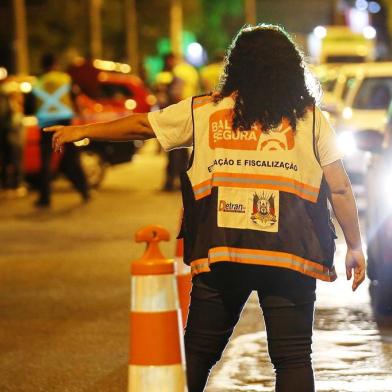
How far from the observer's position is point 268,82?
215 inches

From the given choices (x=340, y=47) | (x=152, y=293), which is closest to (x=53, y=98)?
(x=152, y=293)

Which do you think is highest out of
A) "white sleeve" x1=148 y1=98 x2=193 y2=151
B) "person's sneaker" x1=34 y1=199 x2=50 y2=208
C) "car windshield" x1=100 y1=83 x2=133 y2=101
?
"white sleeve" x1=148 y1=98 x2=193 y2=151

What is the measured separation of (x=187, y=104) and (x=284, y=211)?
0.56m

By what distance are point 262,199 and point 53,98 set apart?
45.6 ft

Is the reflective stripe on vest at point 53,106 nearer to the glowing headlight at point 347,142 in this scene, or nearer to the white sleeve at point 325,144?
the glowing headlight at point 347,142

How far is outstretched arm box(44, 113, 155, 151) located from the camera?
5.57 metres

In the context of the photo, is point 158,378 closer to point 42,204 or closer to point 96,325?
point 96,325

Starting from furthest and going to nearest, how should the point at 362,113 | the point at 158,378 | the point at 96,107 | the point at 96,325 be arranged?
1. the point at 96,107
2. the point at 362,113
3. the point at 96,325
4. the point at 158,378

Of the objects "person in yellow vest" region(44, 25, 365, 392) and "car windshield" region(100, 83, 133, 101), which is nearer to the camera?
"person in yellow vest" region(44, 25, 365, 392)

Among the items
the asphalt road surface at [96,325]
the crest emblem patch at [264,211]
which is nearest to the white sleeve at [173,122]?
the crest emblem patch at [264,211]

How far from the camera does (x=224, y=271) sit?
→ 5441 mm

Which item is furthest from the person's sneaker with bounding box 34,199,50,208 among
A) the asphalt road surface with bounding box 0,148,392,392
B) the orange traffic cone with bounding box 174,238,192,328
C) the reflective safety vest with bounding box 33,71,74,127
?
the orange traffic cone with bounding box 174,238,192,328

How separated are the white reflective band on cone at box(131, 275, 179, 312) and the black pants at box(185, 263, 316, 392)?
1.38ft

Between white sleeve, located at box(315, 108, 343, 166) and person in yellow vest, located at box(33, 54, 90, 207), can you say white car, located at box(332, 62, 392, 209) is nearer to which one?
person in yellow vest, located at box(33, 54, 90, 207)
